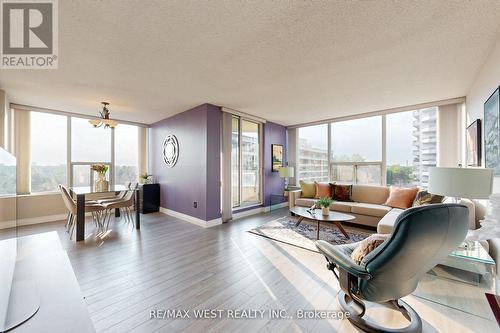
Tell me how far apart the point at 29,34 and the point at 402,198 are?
18.2 feet

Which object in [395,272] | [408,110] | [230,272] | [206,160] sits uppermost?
[408,110]

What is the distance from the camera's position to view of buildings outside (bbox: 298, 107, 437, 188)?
166 inches

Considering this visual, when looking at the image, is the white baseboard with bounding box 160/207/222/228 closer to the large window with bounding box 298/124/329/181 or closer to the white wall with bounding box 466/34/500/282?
the large window with bounding box 298/124/329/181

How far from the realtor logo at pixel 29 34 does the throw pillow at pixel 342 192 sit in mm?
5023

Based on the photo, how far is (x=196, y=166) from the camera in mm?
4266

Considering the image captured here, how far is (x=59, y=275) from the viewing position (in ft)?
3.49

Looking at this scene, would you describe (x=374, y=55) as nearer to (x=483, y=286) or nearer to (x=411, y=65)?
(x=411, y=65)

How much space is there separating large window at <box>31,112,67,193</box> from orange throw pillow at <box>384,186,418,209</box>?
A: 7032mm

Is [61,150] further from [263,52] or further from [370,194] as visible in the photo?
[370,194]

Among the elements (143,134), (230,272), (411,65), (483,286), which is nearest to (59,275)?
(230,272)

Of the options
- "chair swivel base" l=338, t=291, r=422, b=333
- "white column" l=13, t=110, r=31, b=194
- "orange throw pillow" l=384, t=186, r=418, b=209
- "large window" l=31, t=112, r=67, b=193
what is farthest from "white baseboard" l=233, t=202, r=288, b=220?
"white column" l=13, t=110, r=31, b=194

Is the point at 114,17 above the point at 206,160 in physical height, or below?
above

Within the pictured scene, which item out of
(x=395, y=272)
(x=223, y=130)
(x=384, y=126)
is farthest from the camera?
(x=384, y=126)

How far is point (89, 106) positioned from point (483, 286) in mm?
6452
